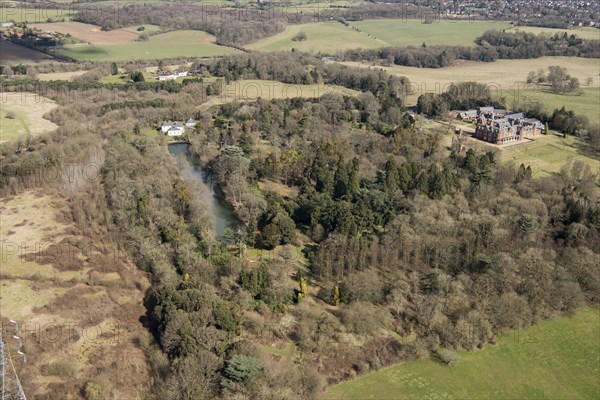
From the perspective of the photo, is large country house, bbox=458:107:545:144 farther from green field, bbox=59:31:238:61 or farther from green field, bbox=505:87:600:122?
green field, bbox=59:31:238:61

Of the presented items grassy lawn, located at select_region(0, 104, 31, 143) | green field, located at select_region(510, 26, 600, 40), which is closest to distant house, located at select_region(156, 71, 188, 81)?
grassy lawn, located at select_region(0, 104, 31, 143)

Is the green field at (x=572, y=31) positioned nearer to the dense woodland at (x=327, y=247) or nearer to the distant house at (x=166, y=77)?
the dense woodland at (x=327, y=247)

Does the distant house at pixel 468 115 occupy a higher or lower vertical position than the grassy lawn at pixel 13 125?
higher

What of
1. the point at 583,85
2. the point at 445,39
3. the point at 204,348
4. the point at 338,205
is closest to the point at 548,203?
the point at 338,205

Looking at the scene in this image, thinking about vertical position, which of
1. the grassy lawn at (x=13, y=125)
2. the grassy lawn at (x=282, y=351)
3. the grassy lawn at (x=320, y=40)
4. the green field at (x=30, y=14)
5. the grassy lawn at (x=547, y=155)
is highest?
the green field at (x=30, y=14)

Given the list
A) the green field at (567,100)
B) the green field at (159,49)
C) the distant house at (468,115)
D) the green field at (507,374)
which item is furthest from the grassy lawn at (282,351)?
the green field at (159,49)

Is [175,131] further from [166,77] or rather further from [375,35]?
[375,35]

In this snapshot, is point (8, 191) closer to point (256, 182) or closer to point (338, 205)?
point (256, 182)
